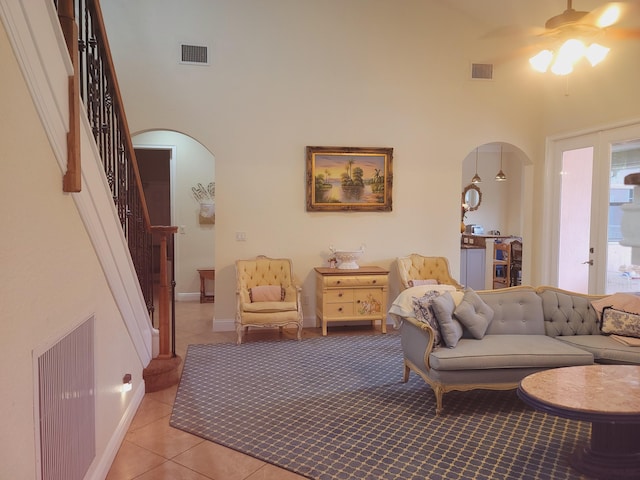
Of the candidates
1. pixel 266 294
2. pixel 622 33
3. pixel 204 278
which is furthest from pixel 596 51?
pixel 204 278

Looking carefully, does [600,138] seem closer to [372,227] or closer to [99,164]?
[372,227]

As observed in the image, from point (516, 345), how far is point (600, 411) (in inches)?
47.6

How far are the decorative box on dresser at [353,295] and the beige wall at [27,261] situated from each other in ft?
12.1

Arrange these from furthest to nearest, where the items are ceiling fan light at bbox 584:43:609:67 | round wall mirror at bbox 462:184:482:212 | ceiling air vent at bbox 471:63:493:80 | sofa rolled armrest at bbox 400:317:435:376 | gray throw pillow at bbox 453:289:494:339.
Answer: round wall mirror at bbox 462:184:482:212 → ceiling air vent at bbox 471:63:493:80 → gray throw pillow at bbox 453:289:494:339 → sofa rolled armrest at bbox 400:317:435:376 → ceiling fan light at bbox 584:43:609:67

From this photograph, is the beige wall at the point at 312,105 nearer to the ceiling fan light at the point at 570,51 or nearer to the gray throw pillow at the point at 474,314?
the gray throw pillow at the point at 474,314

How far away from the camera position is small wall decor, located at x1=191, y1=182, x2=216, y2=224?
800 cm

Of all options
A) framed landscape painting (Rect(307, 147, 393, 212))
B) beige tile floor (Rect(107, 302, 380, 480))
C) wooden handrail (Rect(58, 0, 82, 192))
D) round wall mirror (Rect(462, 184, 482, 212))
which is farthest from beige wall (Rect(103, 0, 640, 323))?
round wall mirror (Rect(462, 184, 482, 212))

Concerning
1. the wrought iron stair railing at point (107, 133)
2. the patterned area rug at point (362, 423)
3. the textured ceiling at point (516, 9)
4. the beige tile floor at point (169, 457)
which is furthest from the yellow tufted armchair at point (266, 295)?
the textured ceiling at point (516, 9)

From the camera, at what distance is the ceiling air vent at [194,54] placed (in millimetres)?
5793

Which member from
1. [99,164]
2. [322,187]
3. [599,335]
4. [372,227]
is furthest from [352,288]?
[99,164]

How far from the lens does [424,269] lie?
6.36 meters

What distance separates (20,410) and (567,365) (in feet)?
11.6

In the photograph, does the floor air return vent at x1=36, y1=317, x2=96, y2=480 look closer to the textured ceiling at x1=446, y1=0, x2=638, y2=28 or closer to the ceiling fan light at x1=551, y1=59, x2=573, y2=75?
the ceiling fan light at x1=551, y1=59, x2=573, y2=75

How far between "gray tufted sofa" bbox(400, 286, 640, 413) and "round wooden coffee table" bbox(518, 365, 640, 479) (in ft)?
1.74
